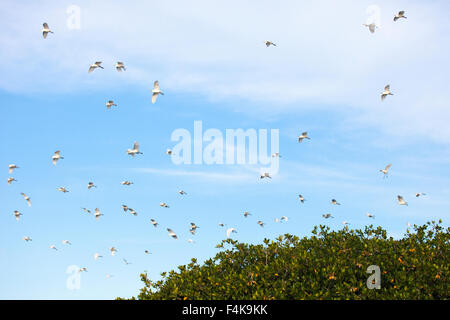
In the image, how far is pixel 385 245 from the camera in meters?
18.2

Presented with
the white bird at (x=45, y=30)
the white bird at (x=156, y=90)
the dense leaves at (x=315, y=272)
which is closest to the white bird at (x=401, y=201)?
the dense leaves at (x=315, y=272)

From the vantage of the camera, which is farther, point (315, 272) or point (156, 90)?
point (156, 90)

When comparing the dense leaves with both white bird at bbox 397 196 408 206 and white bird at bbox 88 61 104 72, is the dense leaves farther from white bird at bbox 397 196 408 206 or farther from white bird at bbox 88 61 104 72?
white bird at bbox 88 61 104 72

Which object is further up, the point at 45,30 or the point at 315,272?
the point at 45,30

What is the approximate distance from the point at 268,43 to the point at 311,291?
2045 centimetres

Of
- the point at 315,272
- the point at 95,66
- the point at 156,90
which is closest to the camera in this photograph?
the point at 315,272

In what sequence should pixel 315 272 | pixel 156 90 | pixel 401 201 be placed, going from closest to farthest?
pixel 315 272 → pixel 401 201 → pixel 156 90

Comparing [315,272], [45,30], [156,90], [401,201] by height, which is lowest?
[315,272]

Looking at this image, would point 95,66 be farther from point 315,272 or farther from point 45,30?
point 315,272

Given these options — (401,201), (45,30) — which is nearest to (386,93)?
(401,201)

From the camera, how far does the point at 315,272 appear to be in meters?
16.5

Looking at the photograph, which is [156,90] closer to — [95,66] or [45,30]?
[95,66]

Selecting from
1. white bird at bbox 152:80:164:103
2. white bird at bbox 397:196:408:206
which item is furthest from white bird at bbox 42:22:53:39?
white bird at bbox 397:196:408:206
